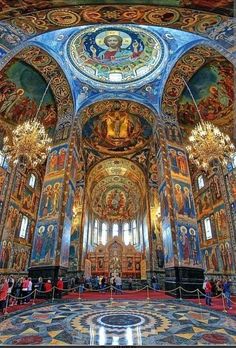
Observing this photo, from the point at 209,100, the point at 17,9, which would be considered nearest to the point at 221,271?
the point at 209,100

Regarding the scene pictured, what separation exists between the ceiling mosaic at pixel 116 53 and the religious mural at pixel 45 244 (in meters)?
9.78

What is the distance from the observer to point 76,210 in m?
19.3

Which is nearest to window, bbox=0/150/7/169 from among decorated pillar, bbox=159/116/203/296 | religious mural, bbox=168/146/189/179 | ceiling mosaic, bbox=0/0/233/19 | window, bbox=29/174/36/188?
window, bbox=29/174/36/188

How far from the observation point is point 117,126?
60.4ft

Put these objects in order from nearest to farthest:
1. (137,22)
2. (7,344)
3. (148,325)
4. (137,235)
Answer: (7,344) < (148,325) < (137,22) < (137,235)

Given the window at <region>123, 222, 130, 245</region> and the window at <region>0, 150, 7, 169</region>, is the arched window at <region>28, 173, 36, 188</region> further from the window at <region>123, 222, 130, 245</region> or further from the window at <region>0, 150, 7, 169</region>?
the window at <region>123, 222, 130, 245</region>

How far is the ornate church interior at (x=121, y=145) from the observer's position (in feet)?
20.9

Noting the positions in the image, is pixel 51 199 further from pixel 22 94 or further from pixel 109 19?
pixel 109 19

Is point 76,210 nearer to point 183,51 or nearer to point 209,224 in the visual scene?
point 209,224

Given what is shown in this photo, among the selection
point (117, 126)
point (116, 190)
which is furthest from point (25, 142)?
point (116, 190)

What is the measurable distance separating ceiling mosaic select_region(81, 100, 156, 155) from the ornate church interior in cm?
11

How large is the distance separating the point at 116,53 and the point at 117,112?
13.6 ft

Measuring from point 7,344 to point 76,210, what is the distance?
15222 millimetres

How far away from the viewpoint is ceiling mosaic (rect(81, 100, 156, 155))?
15.9m
